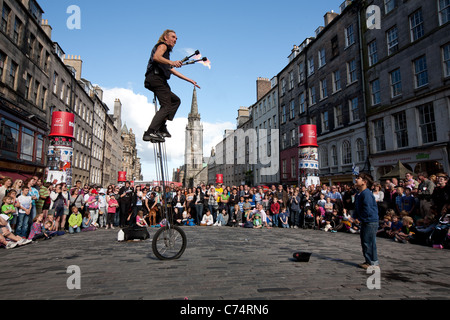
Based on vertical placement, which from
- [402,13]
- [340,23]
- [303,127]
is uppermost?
[340,23]

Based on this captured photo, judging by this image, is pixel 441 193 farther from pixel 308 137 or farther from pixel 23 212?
pixel 23 212

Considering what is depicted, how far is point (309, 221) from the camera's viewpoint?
48.0 ft

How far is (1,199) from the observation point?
909 cm

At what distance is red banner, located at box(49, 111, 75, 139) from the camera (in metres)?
15.0

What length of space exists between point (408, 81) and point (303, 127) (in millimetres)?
8360

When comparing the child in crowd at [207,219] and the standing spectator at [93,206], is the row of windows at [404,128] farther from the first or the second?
the standing spectator at [93,206]

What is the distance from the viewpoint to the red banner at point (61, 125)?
1505cm

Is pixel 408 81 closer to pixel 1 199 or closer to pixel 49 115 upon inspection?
pixel 1 199

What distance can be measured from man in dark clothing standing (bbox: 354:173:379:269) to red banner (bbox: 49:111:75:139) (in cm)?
1472

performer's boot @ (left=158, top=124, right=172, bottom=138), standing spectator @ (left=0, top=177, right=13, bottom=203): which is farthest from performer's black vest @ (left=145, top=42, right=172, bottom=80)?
standing spectator @ (left=0, top=177, right=13, bottom=203)

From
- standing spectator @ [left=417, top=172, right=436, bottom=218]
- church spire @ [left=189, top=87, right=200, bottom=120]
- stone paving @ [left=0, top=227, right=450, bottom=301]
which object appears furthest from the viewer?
church spire @ [left=189, top=87, right=200, bottom=120]

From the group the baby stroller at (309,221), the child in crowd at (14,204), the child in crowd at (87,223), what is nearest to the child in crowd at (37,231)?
the child in crowd at (14,204)

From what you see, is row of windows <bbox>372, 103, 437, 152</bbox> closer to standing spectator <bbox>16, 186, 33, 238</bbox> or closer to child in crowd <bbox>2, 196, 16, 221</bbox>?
standing spectator <bbox>16, 186, 33, 238</bbox>

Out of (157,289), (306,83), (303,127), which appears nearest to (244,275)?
(157,289)
